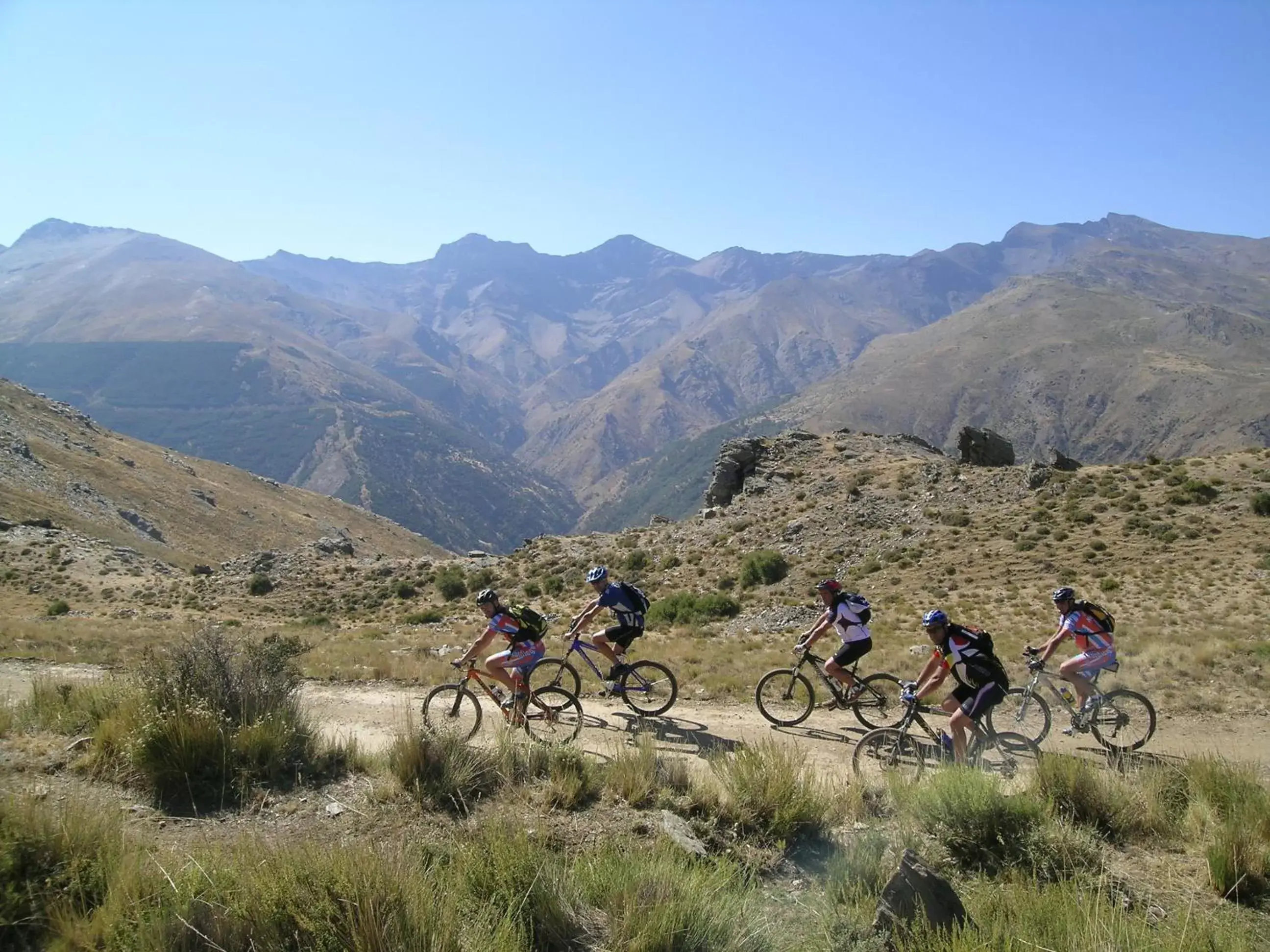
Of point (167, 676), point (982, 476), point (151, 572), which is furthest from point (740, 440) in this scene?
point (167, 676)

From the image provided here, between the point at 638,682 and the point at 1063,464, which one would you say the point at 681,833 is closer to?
the point at 638,682

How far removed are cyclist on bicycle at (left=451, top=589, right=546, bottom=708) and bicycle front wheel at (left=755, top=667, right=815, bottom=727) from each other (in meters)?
3.77

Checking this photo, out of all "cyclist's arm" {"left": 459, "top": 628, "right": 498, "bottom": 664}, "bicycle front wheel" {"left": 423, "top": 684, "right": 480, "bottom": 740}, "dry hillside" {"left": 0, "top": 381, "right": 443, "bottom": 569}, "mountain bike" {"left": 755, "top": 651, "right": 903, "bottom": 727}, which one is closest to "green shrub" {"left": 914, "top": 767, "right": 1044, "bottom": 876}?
"mountain bike" {"left": 755, "top": 651, "right": 903, "bottom": 727}

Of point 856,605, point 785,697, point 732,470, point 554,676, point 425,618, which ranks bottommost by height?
point 425,618

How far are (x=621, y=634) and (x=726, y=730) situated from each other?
221 centimetres

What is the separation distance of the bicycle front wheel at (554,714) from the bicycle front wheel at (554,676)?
13 cm

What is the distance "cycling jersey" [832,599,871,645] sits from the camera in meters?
9.97

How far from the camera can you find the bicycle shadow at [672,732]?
9555 millimetres

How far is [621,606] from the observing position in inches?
413

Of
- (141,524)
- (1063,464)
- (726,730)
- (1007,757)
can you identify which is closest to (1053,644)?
(1007,757)

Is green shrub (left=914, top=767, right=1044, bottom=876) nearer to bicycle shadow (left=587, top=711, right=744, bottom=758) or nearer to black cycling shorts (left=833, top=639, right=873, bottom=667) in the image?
bicycle shadow (left=587, top=711, right=744, bottom=758)

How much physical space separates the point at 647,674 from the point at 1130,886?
6.76 m

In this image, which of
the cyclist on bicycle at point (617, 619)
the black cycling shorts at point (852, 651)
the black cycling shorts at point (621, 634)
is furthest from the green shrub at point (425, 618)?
the black cycling shorts at point (852, 651)

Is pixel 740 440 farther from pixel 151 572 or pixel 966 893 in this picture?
pixel 966 893
